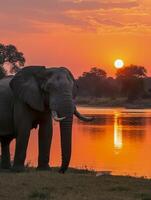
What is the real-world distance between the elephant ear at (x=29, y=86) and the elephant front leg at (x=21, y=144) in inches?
23.1

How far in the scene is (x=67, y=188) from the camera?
1184cm

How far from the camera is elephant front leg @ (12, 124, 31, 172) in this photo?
15.6 meters

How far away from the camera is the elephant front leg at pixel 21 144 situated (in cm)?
1557

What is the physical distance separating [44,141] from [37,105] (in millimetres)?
1047

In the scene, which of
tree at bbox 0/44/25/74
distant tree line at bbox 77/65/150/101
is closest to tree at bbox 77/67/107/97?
distant tree line at bbox 77/65/150/101

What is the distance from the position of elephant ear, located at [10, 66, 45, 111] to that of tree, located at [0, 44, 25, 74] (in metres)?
35.2

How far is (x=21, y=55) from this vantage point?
2233 inches

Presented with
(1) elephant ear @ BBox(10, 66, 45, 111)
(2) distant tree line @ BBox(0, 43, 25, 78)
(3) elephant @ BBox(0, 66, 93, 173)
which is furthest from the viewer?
(2) distant tree line @ BBox(0, 43, 25, 78)

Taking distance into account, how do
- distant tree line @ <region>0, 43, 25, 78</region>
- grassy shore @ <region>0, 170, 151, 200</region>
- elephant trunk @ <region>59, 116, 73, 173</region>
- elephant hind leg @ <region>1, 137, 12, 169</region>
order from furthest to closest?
distant tree line @ <region>0, 43, 25, 78</region> < elephant hind leg @ <region>1, 137, 12, 169</region> < elephant trunk @ <region>59, 116, 73, 173</region> < grassy shore @ <region>0, 170, 151, 200</region>

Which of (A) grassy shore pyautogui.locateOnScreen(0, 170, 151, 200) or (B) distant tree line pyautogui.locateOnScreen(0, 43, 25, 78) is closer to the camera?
(A) grassy shore pyautogui.locateOnScreen(0, 170, 151, 200)

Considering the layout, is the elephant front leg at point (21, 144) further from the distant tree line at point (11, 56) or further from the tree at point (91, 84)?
the tree at point (91, 84)

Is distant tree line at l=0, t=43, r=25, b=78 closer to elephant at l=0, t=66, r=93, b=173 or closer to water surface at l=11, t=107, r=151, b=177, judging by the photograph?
water surface at l=11, t=107, r=151, b=177

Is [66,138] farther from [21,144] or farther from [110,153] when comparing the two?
[110,153]

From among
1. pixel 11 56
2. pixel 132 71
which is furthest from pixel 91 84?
pixel 11 56
